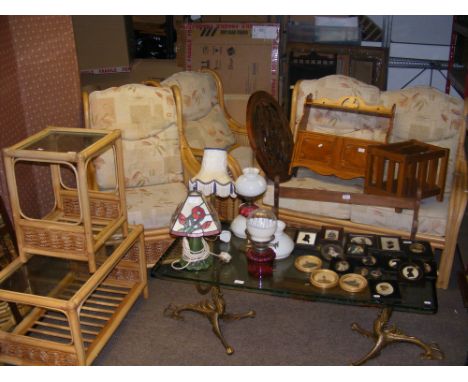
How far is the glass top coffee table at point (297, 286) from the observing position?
6.88ft

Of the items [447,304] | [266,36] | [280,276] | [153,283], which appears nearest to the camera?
[280,276]

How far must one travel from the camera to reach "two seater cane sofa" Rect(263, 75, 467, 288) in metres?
2.75

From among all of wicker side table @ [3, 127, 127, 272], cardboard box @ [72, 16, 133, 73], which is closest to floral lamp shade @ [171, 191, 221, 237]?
wicker side table @ [3, 127, 127, 272]

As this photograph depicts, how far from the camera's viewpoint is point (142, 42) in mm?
5199

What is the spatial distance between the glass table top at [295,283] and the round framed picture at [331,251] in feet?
0.10

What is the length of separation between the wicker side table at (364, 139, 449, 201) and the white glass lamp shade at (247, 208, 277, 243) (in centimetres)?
94

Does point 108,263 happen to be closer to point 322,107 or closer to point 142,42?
point 322,107

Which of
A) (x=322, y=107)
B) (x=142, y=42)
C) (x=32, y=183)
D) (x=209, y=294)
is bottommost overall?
(x=209, y=294)

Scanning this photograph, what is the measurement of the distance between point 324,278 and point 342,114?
139 cm

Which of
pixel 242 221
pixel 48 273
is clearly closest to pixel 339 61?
pixel 242 221

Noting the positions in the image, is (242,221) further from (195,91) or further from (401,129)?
(195,91)

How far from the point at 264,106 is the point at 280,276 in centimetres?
115

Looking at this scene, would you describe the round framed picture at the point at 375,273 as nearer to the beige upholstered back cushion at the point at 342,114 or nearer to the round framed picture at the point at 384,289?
the round framed picture at the point at 384,289

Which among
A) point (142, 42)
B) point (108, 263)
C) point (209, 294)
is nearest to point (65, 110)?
point (108, 263)
